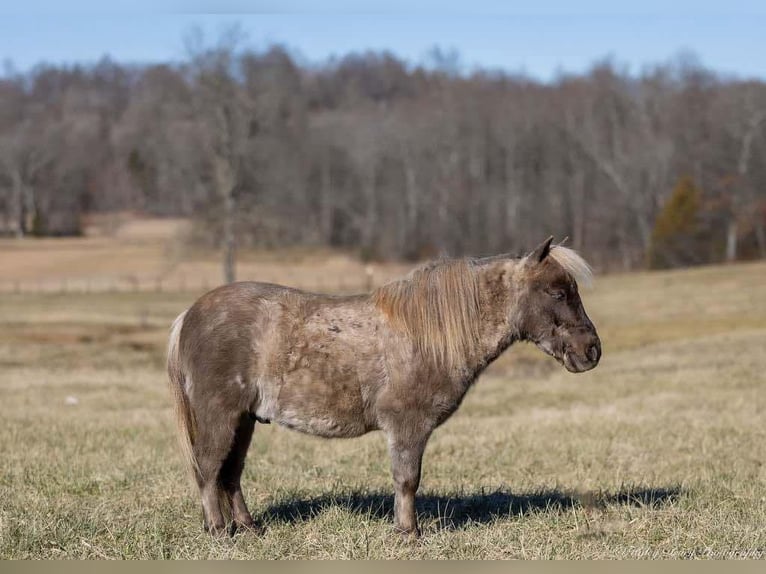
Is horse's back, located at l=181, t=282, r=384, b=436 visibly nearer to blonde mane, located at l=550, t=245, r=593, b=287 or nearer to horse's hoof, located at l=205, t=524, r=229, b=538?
horse's hoof, located at l=205, t=524, r=229, b=538

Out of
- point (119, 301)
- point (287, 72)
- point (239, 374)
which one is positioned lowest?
point (119, 301)

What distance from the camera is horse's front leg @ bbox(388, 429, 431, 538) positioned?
689 centimetres

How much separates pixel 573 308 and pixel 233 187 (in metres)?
45.8

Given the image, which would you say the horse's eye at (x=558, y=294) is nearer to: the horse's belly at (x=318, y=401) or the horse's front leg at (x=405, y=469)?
the horse's front leg at (x=405, y=469)

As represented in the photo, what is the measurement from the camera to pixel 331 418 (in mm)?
6930

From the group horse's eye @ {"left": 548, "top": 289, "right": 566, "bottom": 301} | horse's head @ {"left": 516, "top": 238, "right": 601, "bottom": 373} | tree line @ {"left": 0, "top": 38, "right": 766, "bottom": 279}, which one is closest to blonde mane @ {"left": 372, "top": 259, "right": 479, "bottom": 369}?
horse's head @ {"left": 516, "top": 238, "right": 601, "bottom": 373}

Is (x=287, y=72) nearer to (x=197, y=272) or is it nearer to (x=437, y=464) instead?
(x=197, y=272)

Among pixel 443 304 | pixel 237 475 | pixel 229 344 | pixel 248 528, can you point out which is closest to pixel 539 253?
A: pixel 443 304

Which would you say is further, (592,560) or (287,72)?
(287,72)

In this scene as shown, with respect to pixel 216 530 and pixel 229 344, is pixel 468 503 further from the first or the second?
pixel 229 344

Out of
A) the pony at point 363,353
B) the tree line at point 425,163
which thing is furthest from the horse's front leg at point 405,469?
the tree line at point 425,163

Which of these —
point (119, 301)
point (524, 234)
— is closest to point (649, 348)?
point (119, 301)

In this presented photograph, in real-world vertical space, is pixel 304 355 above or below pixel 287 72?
below

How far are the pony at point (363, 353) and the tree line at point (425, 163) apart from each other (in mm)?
43605
